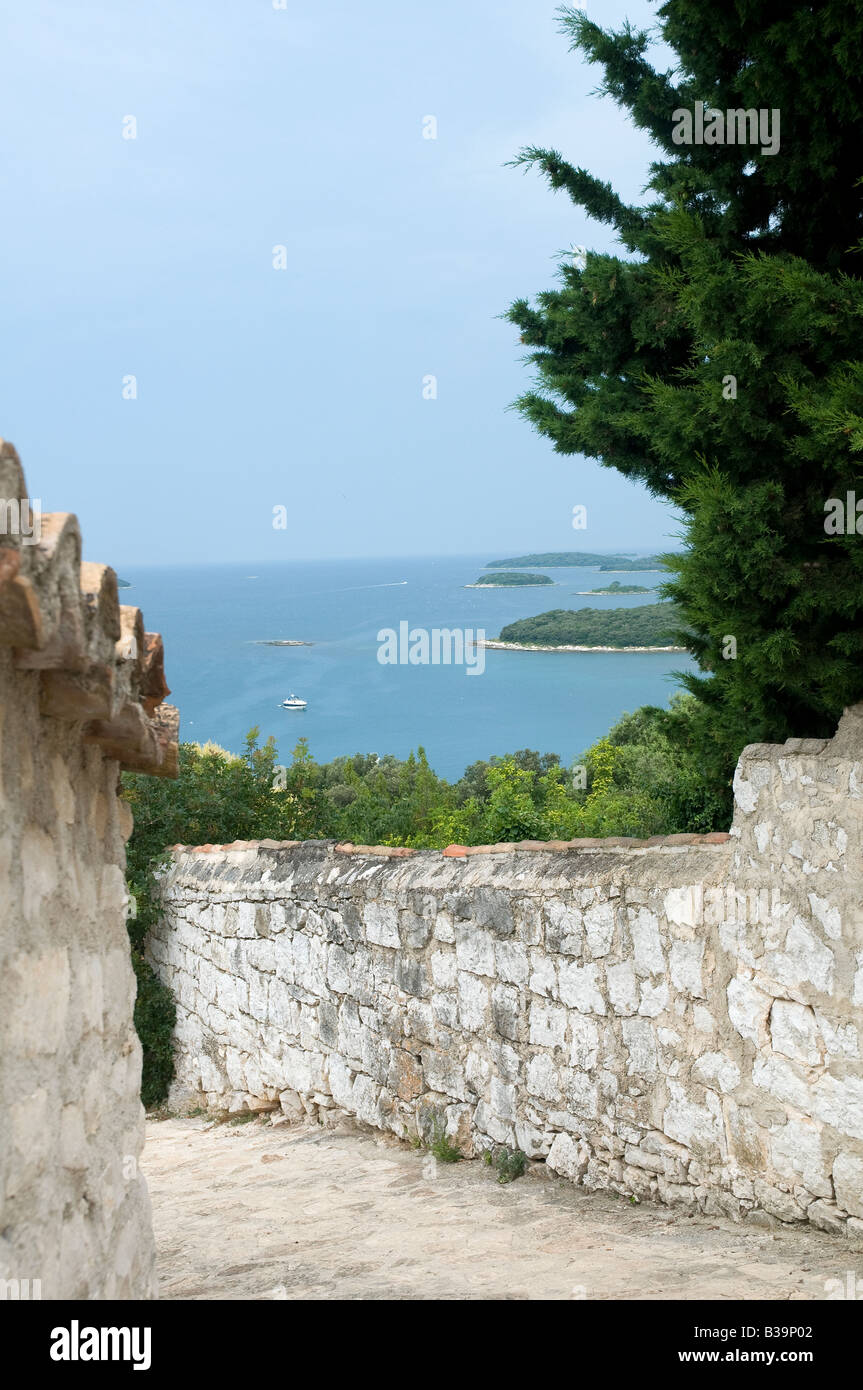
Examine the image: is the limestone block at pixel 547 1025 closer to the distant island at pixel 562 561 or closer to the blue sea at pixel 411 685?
the blue sea at pixel 411 685

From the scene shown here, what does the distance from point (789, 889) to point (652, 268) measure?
2795mm

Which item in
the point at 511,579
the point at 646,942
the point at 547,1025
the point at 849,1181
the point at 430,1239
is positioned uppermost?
the point at 511,579

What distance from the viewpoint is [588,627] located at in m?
21.4

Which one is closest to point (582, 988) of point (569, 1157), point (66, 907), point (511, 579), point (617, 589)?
point (569, 1157)

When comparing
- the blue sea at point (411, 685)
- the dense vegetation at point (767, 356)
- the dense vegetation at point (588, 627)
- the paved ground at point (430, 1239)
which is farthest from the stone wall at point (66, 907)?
the dense vegetation at point (588, 627)

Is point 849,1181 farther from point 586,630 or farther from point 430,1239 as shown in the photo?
point 586,630

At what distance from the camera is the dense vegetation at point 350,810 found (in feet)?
25.6

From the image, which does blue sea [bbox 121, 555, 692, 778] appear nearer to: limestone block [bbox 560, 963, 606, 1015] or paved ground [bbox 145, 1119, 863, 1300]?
limestone block [bbox 560, 963, 606, 1015]

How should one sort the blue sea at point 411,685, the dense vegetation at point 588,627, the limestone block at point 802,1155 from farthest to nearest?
the blue sea at point 411,685 < the dense vegetation at point 588,627 < the limestone block at point 802,1155

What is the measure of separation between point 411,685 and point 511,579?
14.1 feet

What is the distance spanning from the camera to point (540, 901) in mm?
5043

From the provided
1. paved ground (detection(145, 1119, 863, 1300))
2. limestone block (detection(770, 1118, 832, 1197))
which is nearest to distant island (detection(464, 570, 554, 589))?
paved ground (detection(145, 1119, 863, 1300))

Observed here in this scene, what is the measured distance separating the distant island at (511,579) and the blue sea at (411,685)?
56cm

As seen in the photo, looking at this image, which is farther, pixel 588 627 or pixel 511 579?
pixel 511 579
